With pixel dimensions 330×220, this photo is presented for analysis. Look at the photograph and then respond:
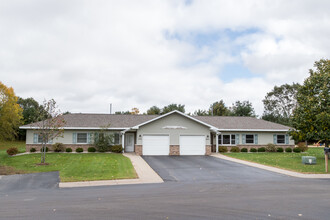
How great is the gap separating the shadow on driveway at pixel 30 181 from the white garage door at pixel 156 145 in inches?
480

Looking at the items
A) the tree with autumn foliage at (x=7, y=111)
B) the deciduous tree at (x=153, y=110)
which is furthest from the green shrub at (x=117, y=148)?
the deciduous tree at (x=153, y=110)

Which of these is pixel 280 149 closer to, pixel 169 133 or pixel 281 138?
pixel 281 138

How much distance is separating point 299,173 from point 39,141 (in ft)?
82.9

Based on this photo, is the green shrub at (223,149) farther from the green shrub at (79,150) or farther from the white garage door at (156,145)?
the green shrub at (79,150)

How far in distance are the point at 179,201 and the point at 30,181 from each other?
8345 millimetres

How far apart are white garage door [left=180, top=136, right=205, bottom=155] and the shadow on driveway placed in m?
14.5

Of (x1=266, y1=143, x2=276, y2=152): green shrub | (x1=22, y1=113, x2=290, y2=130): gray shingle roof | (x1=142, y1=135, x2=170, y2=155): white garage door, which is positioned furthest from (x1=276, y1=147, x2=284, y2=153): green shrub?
(x1=142, y1=135, x2=170, y2=155): white garage door

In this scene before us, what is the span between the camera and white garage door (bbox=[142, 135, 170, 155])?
27438 mm

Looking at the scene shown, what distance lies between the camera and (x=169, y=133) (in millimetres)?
27953

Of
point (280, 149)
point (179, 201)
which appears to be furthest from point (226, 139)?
point (179, 201)

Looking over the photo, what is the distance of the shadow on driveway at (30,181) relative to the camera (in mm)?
12104

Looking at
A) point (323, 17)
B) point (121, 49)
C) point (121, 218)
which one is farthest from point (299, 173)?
point (121, 49)

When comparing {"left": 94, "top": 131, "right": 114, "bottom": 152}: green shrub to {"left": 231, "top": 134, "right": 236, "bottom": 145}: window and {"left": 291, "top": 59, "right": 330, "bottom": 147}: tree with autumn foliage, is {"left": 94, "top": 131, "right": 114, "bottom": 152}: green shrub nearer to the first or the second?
{"left": 231, "top": 134, "right": 236, "bottom": 145}: window

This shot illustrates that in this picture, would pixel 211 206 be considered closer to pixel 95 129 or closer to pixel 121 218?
pixel 121 218
